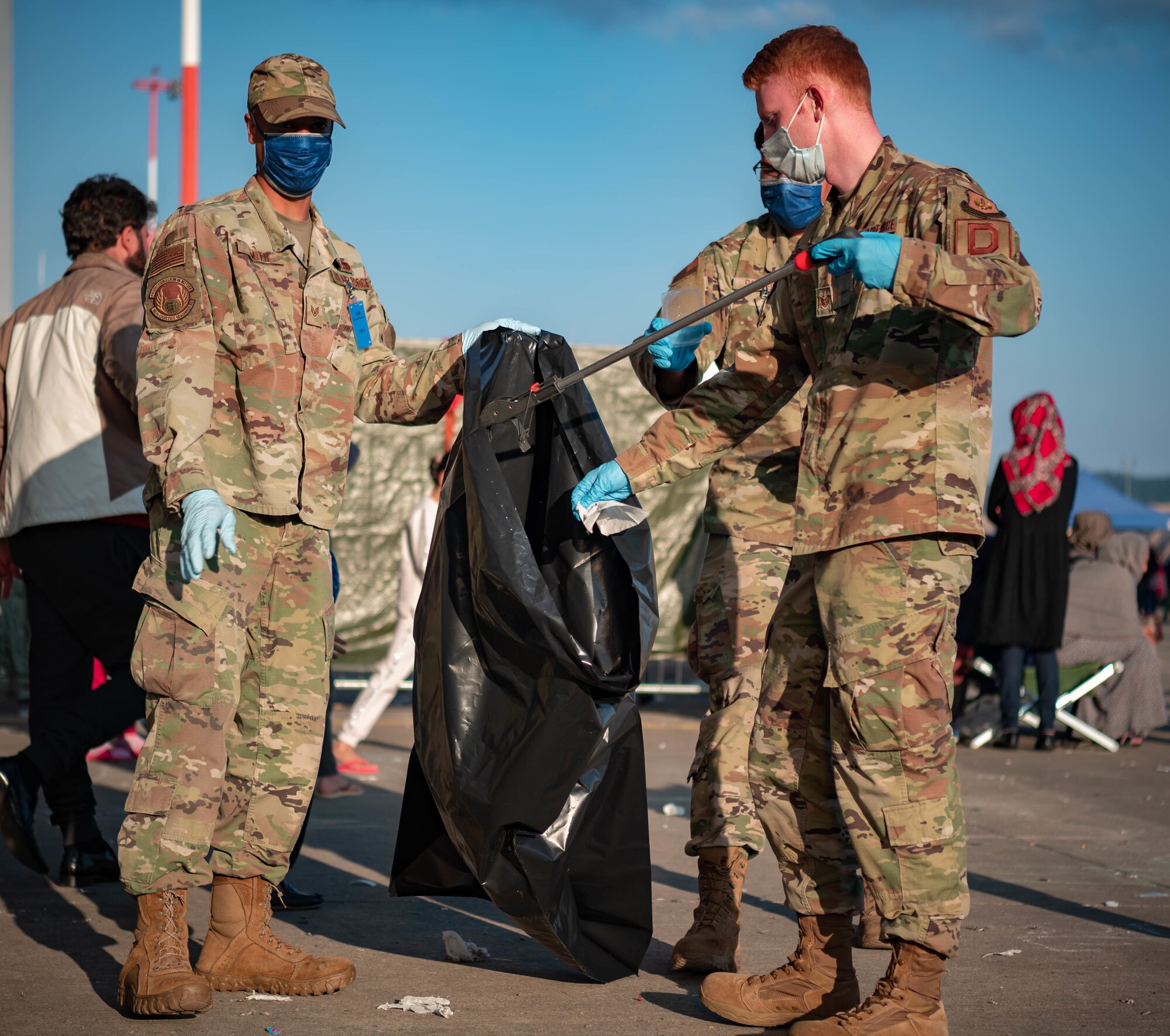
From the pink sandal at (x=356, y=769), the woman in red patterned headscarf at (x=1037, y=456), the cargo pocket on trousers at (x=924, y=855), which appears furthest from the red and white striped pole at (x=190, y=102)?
the cargo pocket on trousers at (x=924, y=855)

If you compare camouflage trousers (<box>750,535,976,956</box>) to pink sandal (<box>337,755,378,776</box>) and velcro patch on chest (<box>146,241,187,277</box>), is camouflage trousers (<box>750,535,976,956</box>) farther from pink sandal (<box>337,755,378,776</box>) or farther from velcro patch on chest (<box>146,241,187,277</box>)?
pink sandal (<box>337,755,378,776</box>)

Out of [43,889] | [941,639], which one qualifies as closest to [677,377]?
[941,639]

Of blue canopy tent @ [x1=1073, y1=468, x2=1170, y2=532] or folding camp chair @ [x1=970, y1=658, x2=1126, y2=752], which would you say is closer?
folding camp chair @ [x1=970, y1=658, x2=1126, y2=752]

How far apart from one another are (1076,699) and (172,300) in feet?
22.8

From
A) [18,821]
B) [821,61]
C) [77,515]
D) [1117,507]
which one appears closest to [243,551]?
[77,515]

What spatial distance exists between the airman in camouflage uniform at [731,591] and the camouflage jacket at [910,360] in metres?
0.50

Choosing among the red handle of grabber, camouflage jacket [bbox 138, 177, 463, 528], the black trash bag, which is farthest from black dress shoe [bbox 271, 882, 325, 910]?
the red handle of grabber

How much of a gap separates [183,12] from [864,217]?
9.12 m

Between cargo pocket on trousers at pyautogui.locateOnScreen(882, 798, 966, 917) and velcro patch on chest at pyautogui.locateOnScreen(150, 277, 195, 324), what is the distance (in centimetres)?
201

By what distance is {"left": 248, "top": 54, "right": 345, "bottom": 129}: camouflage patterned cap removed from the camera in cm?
333

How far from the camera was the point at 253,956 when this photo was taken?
3.23 metres

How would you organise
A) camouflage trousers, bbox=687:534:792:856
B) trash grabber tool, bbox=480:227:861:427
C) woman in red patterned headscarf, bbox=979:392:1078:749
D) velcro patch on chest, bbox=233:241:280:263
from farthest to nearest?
woman in red patterned headscarf, bbox=979:392:1078:749 < camouflage trousers, bbox=687:534:792:856 < velcro patch on chest, bbox=233:241:280:263 < trash grabber tool, bbox=480:227:861:427

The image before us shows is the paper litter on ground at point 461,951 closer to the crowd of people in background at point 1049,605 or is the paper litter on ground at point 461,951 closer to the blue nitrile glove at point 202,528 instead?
the blue nitrile glove at point 202,528

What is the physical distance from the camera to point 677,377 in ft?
11.3
